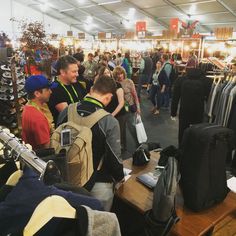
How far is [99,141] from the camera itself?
1.81 m

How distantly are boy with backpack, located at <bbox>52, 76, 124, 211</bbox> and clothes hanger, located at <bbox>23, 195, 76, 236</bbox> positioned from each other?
2.91 feet

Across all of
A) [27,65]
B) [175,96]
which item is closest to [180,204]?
[175,96]

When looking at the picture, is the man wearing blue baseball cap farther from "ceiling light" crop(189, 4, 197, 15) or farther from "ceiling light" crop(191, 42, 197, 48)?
"ceiling light" crop(189, 4, 197, 15)

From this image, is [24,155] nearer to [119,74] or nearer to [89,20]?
[119,74]

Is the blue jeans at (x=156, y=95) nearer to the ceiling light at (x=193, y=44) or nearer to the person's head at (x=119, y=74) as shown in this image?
the person's head at (x=119, y=74)

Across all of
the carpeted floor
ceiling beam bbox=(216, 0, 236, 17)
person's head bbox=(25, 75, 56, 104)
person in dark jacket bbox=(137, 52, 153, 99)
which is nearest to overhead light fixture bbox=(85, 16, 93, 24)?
ceiling beam bbox=(216, 0, 236, 17)

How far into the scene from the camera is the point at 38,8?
732 inches

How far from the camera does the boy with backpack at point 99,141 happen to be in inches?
67.1

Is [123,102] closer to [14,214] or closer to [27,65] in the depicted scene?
[27,65]

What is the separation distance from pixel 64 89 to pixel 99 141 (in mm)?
970

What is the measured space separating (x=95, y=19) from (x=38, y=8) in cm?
423

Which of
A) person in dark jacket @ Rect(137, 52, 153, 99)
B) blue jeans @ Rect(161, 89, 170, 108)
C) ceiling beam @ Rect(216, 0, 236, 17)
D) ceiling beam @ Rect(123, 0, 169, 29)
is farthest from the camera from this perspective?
ceiling beam @ Rect(123, 0, 169, 29)

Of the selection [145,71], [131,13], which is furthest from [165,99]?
[131,13]

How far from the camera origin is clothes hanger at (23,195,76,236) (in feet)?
2.32
